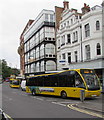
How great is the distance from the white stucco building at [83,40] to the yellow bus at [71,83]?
7.38 m

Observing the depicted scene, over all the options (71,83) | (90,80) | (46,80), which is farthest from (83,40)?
(90,80)

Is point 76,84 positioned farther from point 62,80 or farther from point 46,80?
point 46,80

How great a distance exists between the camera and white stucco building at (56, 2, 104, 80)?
84.2 feet

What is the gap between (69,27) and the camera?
32.9 metres

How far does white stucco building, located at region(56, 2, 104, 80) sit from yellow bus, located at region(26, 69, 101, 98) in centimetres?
738

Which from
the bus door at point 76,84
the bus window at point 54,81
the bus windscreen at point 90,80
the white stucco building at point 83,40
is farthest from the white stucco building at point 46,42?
the bus windscreen at point 90,80

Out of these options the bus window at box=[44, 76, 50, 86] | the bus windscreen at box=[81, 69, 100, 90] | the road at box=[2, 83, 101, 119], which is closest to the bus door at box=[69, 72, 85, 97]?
the bus windscreen at box=[81, 69, 100, 90]

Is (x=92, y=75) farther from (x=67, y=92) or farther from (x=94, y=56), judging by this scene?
(x=94, y=56)

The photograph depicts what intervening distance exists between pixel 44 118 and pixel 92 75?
9.00m

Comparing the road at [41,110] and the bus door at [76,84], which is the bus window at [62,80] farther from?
the road at [41,110]

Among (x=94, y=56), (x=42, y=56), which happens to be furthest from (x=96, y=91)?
(x=42, y=56)

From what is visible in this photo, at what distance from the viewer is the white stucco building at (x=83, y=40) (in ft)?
84.2

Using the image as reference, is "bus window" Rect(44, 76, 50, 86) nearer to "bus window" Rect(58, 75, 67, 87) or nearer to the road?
"bus window" Rect(58, 75, 67, 87)

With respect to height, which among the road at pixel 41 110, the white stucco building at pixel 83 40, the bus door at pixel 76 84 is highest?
the white stucco building at pixel 83 40
